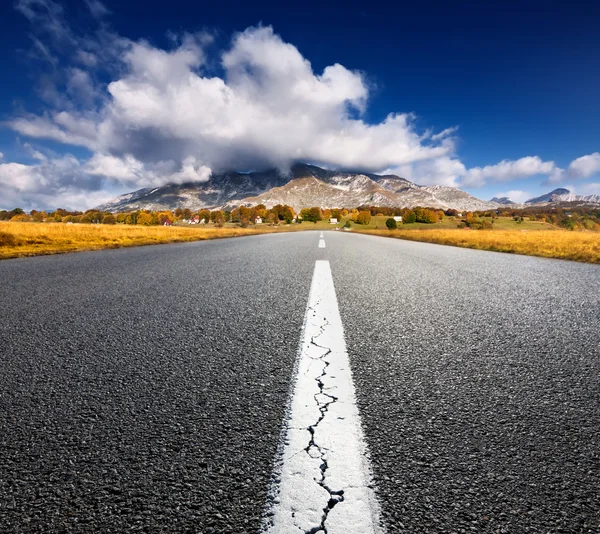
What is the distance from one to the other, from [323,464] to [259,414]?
0.38 meters

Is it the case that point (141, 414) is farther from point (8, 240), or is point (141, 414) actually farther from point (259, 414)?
point (8, 240)

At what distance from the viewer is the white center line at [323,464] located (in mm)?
881

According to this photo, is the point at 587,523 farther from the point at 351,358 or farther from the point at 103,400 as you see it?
the point at 103,400

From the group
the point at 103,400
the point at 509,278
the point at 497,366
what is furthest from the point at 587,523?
the point at 509,278

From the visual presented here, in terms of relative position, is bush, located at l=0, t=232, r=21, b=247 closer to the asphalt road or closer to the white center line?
the asphalt road

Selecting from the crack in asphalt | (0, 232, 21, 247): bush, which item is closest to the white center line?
the crack in asphalt

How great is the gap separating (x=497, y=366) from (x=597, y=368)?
22.6 inches

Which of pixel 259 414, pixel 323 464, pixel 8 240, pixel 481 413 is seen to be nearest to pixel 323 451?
pixel 323 464

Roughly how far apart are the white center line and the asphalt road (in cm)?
5

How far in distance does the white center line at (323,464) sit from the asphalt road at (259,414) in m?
0.05

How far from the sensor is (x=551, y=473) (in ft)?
3.52

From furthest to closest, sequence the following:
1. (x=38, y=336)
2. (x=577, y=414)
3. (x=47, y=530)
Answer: (x=38, y=336), (x=577, y=414), (x=47, y=530)

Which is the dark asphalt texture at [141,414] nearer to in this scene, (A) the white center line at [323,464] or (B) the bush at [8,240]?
(A) the white center line at [323,464]

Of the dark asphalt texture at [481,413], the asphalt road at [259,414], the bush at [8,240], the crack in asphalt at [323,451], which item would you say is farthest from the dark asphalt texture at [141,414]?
the bush at [8,240]
